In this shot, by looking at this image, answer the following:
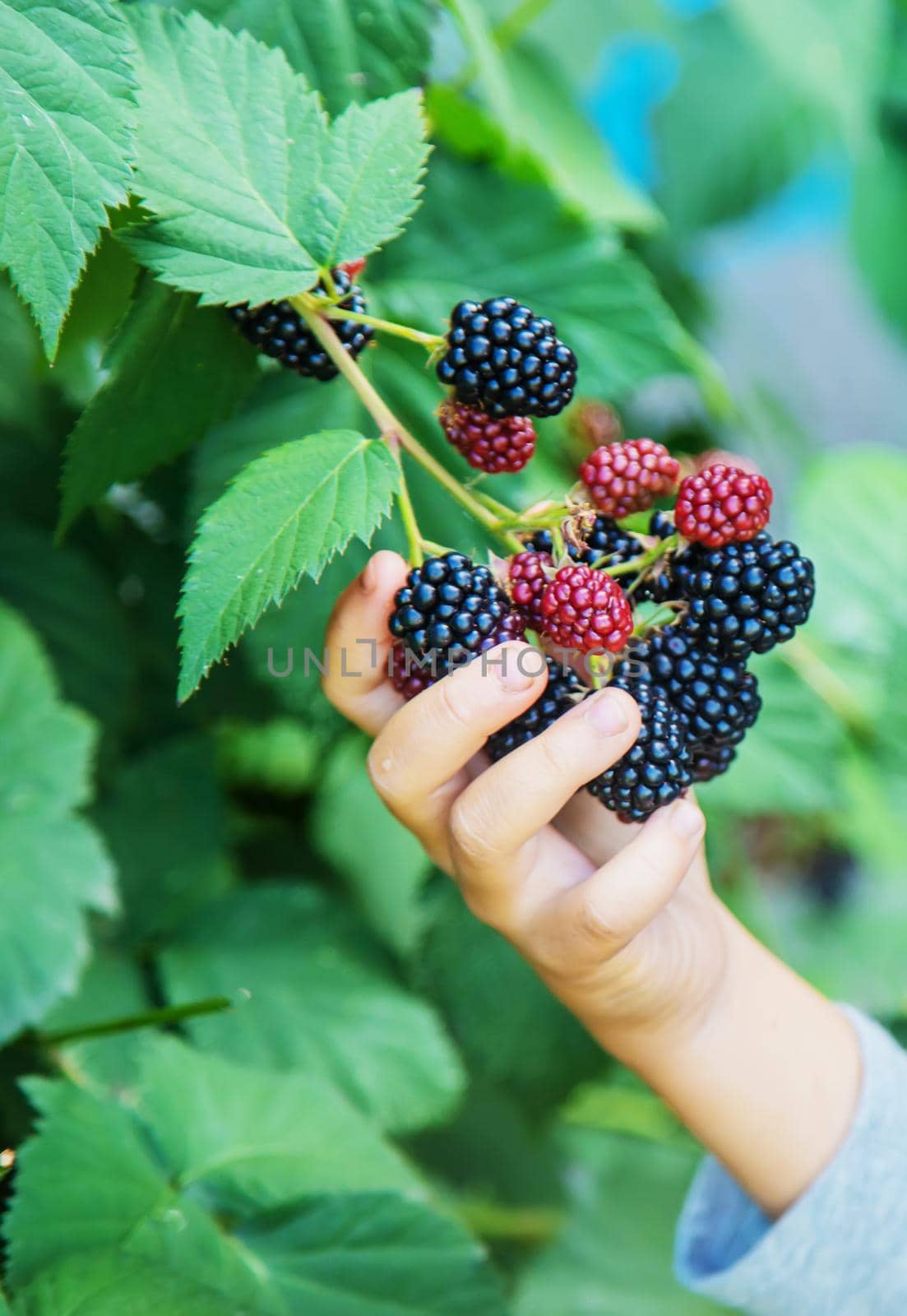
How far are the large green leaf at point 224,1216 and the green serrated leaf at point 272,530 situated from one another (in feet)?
1.09

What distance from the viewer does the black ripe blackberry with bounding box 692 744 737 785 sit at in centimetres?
56

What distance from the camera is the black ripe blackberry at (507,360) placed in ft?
1.62

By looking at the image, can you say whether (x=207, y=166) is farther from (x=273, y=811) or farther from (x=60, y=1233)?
(x=273, y=811)

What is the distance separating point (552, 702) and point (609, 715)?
56mm

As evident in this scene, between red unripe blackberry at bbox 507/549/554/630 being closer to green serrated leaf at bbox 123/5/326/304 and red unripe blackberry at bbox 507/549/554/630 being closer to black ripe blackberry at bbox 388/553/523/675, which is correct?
black ripe blackberry at bbox 388/553/523/675

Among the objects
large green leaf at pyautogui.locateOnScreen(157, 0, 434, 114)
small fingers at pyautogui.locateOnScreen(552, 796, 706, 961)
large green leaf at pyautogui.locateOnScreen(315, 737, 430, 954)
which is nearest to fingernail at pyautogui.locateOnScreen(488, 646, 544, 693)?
small fingers at pyautogui.locateOnScreen(552, 796, 706, 961)

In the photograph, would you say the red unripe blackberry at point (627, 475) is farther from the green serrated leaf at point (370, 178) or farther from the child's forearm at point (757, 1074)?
the child's forearm at point (757, 1074)

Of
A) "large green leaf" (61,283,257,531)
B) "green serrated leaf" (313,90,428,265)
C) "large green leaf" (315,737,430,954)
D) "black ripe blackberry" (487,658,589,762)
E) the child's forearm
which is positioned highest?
"green serrated leaf" (313,90,428,265)

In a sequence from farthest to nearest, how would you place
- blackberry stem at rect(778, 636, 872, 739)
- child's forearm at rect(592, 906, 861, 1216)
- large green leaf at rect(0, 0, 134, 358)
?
blackberry stem at rect(778, 636, 872, 739) → child's forearm at rect(592, 906, 861, 1216) → large green leaf at rect(0, 0, 134, 358)

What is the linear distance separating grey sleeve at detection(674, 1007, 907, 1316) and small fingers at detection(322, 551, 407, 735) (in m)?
0.40

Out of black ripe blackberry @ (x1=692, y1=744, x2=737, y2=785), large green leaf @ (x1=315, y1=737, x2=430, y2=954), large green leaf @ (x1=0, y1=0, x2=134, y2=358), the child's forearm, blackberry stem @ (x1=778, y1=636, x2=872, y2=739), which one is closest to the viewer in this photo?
large green leaf @ (x1=0, y1=0, x2=134, y2=358)

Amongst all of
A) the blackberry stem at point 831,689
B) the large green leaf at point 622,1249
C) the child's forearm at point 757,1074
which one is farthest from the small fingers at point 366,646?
the large green leaf at point 622,1249

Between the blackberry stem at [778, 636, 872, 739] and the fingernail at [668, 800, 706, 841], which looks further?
the blackberry stem at [778, 636, 872, 739]

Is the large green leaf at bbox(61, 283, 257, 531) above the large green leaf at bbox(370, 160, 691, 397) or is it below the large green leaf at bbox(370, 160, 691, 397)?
above
